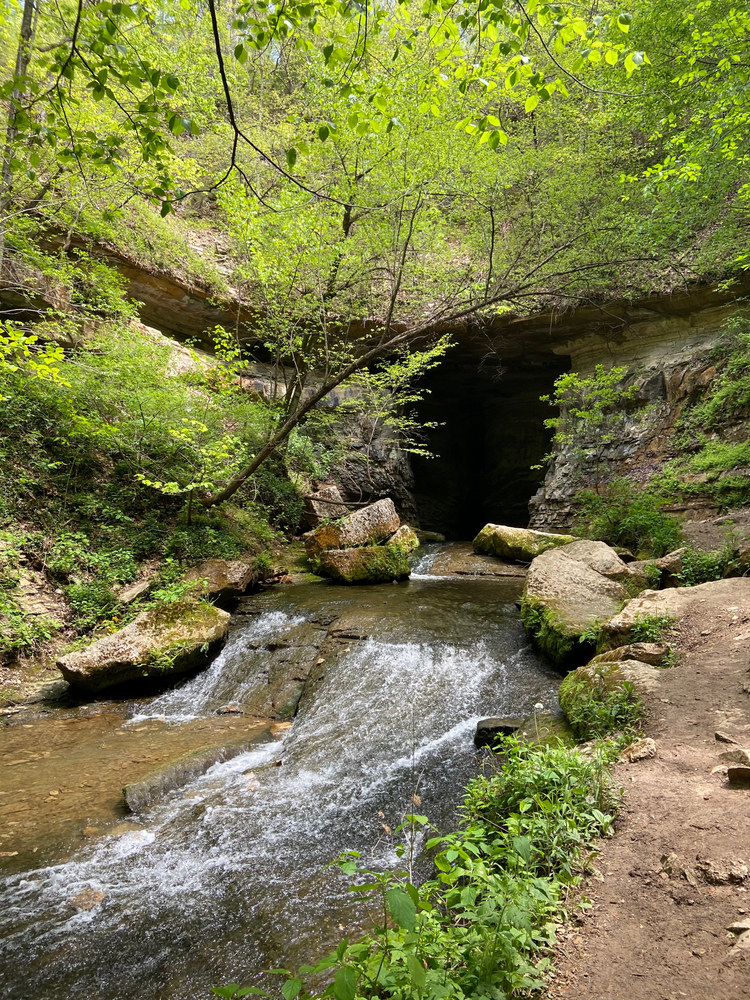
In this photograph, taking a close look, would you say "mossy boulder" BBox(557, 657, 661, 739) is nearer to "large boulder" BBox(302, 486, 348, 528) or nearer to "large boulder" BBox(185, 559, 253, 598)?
"large boulder" BBox(185, 559, 253, 598)

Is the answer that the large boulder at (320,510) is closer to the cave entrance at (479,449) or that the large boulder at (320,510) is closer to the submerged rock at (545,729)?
the cave entrance at (479,449)

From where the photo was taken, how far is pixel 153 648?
628 cm

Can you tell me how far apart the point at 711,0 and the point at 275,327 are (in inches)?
340

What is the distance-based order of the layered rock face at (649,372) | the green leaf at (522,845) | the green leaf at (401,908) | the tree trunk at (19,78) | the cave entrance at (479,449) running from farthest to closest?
the cave entrance at (479,449) → the layered rock face at (649,372) → the tree trunk at (19,78) → the green leaf at (522,845) → the green leaf at (401,908)

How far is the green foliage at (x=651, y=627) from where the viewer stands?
15.6ft

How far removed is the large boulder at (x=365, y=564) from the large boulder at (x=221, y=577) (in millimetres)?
1842

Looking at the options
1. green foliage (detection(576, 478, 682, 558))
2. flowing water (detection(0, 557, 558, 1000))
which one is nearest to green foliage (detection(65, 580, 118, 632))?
flowing water (detection(0, 557, 558, 1000))

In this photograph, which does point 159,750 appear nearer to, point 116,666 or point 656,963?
point 116,666

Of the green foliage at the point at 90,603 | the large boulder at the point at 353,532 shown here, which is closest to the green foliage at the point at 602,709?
the green foliage at the point at 90,603

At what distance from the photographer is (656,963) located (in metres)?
1.73

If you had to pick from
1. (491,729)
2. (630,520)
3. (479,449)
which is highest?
(479,449)

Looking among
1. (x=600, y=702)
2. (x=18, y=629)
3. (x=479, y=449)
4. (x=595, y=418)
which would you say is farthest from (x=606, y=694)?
(x=479, y=449)

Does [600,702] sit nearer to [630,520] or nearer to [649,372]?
[630,520]

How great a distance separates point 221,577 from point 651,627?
21.9 feet
